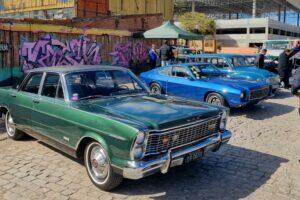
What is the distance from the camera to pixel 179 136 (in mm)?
4602

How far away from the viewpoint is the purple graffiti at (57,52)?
1474 centimetres

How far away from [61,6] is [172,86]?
1444cm

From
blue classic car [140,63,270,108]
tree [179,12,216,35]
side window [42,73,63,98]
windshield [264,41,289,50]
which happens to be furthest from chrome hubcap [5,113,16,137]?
tree [179,12,216,35]

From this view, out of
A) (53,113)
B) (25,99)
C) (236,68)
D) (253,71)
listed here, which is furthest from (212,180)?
(253,71)

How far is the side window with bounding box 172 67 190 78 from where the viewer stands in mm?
10258

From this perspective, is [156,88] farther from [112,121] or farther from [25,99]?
[112,121]

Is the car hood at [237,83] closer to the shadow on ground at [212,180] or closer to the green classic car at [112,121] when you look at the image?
the shadow on ground at [212,180]

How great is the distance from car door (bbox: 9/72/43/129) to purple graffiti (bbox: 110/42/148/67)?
12.7 meters

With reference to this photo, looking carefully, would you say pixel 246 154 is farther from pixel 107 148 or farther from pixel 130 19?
pixel 130 19

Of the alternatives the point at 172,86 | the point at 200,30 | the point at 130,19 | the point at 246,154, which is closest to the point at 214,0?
the point at 200,30

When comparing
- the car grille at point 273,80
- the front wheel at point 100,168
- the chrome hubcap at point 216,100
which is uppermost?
the car grille at point 273,80

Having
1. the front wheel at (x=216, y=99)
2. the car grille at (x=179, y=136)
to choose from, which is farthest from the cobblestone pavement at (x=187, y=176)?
the front wheel at (x=216, y=99)

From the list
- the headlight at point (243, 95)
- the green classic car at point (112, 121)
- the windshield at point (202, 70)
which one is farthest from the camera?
the windshield at point (202, 70)

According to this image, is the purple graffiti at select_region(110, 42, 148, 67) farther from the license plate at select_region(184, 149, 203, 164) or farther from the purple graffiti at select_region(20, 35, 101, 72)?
the license plate at select_region(184, 149, 203, 164)
